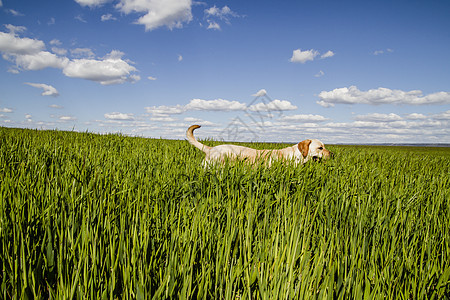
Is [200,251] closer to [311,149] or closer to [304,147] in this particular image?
[304,147]

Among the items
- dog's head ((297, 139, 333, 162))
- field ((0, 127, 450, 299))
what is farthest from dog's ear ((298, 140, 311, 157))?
field ((0, 127, 450, 299))

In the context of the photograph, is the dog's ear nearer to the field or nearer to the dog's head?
the dog's head

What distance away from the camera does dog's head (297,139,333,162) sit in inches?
220

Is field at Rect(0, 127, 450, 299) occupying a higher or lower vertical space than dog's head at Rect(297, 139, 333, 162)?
lower

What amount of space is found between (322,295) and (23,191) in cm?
237

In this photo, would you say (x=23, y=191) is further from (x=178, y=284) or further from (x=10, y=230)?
(x=178, y=284)

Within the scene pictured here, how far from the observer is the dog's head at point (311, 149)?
5.59 metres

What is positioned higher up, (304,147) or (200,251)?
(304,147)

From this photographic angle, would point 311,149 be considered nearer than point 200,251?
No

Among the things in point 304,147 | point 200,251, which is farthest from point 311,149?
point 200,251

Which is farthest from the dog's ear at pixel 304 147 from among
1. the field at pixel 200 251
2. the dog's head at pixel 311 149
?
the field at pixel 200 251

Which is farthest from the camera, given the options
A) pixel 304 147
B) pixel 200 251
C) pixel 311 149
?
pixel 311 149

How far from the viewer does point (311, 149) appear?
576 cm

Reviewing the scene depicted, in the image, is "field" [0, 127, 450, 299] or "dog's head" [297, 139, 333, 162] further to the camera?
"dog's head" [297, 139, 333, 162]
